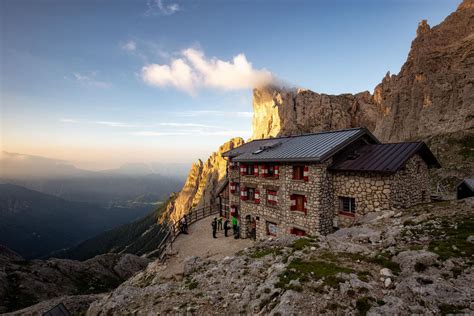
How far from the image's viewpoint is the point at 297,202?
2248 centimetres

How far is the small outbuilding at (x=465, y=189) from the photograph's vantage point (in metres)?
20.0

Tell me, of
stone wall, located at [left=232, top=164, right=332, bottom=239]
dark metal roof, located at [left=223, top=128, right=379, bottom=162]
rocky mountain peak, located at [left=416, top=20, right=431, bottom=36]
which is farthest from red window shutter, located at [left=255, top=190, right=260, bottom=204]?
rocky mountain peak, located at [left=416, top=20, right=431, bottom=36]

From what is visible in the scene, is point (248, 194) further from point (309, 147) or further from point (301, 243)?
→ point (301, 243)

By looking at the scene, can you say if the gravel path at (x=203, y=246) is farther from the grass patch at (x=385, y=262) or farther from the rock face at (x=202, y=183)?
the rock face at (x=202, y=183)

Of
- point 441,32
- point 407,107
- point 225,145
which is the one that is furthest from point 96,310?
point 225,145

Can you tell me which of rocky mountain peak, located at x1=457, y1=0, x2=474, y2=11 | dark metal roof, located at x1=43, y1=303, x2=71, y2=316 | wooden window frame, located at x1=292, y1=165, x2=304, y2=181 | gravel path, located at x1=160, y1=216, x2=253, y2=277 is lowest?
gravel path, located at x1=160, y1=216, x2=253, y2=277

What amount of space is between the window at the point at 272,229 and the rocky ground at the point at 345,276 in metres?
10.2

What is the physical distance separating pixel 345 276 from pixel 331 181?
1334cm

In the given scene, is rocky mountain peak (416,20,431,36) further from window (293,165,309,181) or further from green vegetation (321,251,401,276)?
green vegetation (321,251,401,276)

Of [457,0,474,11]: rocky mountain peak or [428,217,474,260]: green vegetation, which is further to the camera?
[457,0,474,11]: rocky mountain peak

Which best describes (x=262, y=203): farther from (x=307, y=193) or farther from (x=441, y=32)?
(x=441, y=32)

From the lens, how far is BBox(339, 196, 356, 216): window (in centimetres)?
1970

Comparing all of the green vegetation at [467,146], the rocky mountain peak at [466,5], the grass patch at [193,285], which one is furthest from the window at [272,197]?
the rocky mountain peak at [466,5]

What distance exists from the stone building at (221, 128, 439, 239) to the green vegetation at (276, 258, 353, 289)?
35.1 feet
